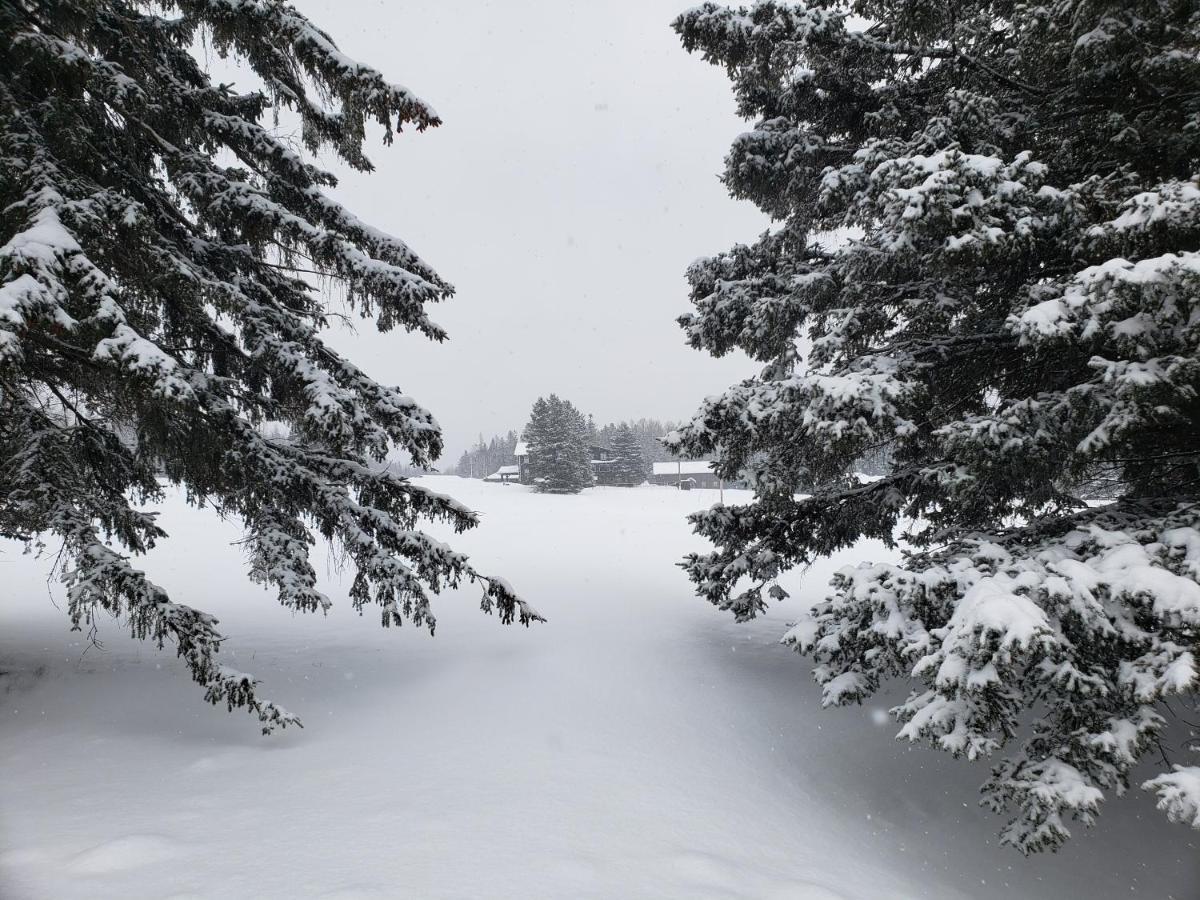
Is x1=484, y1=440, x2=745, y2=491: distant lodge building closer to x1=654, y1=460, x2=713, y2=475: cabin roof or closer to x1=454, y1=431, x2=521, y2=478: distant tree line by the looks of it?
x1=654, y1=460, x2=713, y2=475: cabin roof

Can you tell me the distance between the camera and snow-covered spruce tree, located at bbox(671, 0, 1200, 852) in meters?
3.59

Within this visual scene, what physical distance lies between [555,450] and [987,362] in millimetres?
42549

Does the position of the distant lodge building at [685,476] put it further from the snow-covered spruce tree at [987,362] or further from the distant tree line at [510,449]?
the snow-covered spruce tree at [987,362]

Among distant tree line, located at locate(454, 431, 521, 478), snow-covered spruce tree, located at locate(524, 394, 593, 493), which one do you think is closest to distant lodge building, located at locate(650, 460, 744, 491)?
snow-covered spruce tree, located at locate(524, 394, 593, 493)

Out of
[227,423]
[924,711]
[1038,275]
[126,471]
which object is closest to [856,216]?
[1038,275]

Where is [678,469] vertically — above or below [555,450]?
below

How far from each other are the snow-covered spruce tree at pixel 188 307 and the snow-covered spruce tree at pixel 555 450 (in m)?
40.3

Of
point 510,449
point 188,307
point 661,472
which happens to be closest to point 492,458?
point 510,449

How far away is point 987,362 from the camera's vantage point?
5.81 m

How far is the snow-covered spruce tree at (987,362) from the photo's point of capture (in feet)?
11.8

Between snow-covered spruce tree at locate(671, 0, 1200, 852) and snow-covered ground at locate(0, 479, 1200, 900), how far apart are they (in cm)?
107

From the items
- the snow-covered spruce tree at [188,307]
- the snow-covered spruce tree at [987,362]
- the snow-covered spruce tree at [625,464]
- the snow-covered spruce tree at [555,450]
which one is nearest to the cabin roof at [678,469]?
the snow-covered spruce tree at [625,464]

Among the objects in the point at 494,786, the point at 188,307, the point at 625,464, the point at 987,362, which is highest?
the point at 625,464

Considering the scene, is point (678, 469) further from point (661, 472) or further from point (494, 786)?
point (494, 786)
